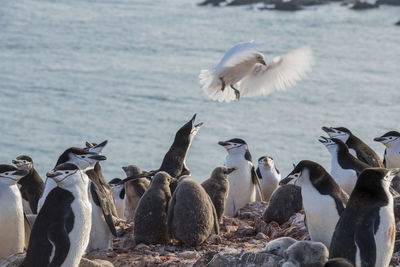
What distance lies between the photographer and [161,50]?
31234 millimetres

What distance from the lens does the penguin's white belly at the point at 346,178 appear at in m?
6.56

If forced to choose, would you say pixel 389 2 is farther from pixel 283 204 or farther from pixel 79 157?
pixel 79 157

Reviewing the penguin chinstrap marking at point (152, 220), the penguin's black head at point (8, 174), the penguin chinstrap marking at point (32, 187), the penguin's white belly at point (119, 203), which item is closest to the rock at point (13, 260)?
the penguin's black head at point (8, 174)

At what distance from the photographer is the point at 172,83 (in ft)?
83.3

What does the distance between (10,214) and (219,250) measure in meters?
1.47

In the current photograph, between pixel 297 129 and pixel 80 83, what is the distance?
890cm

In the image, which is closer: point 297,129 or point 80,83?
point 297,129

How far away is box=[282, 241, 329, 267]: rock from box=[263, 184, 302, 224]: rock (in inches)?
75.8

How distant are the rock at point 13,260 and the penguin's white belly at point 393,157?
4.32 m

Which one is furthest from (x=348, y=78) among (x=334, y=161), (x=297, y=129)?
(x=334, y=161)

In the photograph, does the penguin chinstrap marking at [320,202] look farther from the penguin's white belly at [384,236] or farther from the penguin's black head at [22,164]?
the penguin's black head at [22,164]

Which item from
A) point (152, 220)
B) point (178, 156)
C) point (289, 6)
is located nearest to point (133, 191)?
point (178, 156)

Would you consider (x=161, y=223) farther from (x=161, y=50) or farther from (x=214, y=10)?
(x=214, y=10)

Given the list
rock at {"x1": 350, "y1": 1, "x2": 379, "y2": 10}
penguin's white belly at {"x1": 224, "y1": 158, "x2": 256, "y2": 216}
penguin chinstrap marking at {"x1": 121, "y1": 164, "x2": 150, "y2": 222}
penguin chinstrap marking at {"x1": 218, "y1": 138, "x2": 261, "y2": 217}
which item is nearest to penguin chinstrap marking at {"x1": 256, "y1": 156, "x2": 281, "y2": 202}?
penguin chinstrap marking at {"x1": 218, "y1": 138, "x2": 261, "y2": 217}
